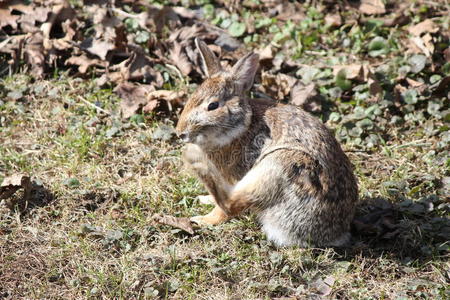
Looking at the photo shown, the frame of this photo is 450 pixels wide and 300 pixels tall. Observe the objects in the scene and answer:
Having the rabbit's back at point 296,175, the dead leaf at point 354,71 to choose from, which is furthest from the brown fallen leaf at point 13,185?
the dead leaf at point 354,71

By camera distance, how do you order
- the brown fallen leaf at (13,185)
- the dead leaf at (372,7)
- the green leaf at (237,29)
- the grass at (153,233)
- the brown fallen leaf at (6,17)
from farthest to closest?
the dead leaf at (372,7) → the green leaf at (237,29) → the brown fallen leaf at (6,17) → the brown fallen leaf at (13,185) → the grass at (153,233)

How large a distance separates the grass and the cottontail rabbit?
0.23 metres

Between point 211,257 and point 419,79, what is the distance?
333 cm

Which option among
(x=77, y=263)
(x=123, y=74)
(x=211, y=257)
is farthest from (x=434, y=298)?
(x=123, y=74)

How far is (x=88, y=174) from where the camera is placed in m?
5.37

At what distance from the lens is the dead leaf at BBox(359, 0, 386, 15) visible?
766cm

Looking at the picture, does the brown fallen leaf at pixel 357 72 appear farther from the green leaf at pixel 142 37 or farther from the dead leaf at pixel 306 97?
the green leaf at pixel 142 37

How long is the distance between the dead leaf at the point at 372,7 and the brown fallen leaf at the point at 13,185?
4730mm

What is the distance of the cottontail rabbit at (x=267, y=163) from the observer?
4535 mm

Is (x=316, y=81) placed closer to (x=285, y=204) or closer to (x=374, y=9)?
(x=374, y=9)

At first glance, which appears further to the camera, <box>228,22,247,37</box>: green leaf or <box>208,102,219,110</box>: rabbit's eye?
<box>228,22,247,37</box>: green leaf

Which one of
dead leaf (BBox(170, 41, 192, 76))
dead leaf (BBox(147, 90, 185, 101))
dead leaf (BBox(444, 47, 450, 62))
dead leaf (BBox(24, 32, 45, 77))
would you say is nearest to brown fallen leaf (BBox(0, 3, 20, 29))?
dead leaf (BBox(24, 32, 45, 77))

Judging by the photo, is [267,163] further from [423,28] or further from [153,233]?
[423,28]

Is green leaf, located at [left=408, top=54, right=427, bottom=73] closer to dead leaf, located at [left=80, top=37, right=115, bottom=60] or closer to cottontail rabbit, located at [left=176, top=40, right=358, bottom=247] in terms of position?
cottontail rabbit, located at [left=176, top=40, right=358, bottom=247]
